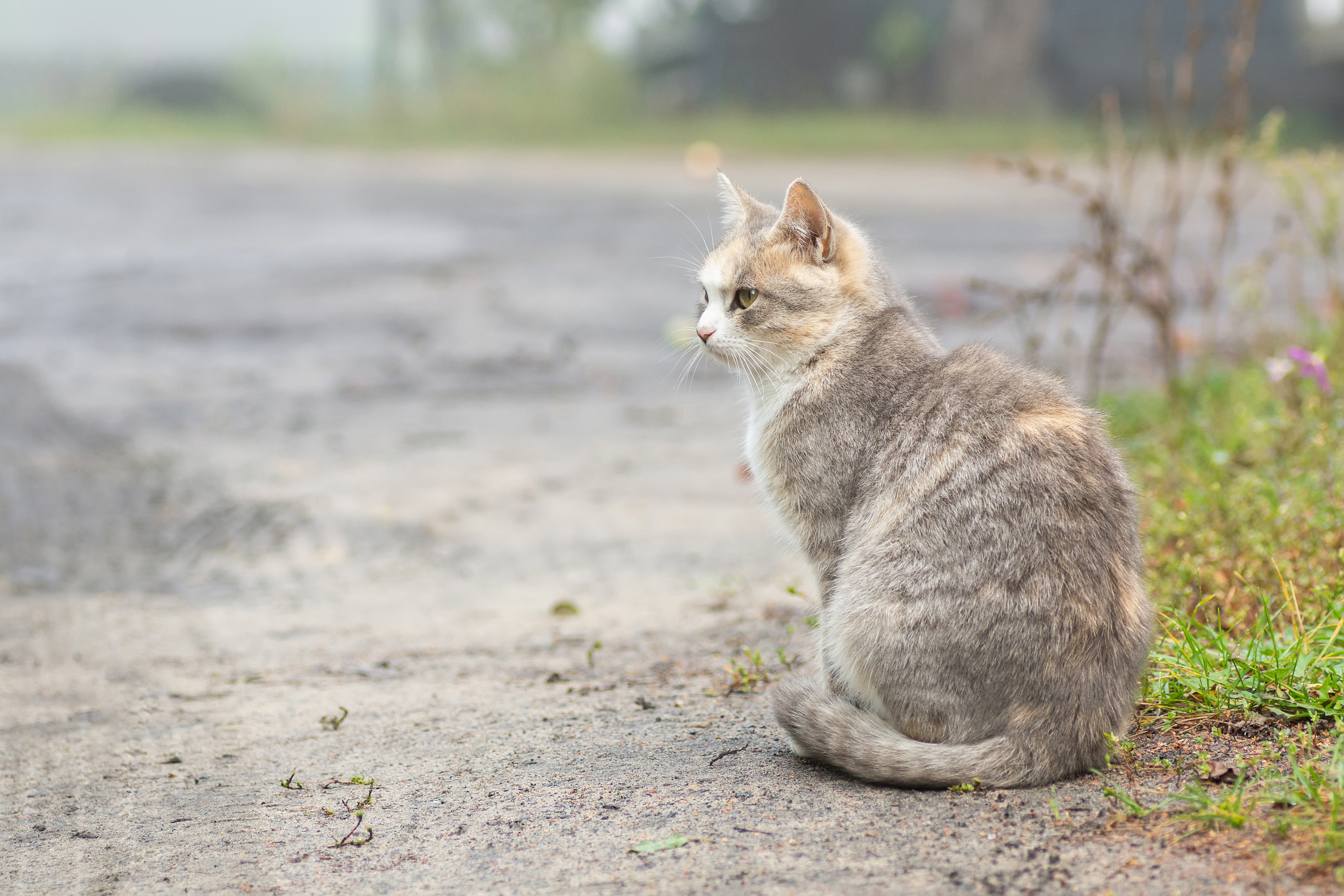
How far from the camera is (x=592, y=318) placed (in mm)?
9445

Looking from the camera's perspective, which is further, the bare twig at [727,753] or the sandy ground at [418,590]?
the bare twig at [727,753]

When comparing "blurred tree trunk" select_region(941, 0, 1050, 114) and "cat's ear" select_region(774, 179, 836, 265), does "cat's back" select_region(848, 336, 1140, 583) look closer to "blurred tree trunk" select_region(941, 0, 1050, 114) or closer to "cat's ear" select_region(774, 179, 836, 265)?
"cat's ear" select_region(774, 179, 836, 265)

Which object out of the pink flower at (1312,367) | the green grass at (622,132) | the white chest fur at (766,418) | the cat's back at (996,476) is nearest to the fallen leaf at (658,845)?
the cat's back at (996,476)

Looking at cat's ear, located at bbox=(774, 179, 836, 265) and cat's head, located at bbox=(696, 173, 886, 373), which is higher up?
cat's ear, located at bbox=(774, 179, 836, 265)

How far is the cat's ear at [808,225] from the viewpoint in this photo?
11.2 feet

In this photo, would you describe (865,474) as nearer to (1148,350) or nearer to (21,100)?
(1148,350)

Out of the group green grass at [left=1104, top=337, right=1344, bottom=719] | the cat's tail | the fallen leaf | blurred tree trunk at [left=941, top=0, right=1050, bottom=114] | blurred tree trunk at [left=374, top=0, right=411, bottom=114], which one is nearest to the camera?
the fallen leaf

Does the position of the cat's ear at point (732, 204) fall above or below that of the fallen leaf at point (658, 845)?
above

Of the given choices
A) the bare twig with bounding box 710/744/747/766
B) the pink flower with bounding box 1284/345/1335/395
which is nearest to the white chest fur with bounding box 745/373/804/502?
the bare twig with bounding box 710/744/747/766

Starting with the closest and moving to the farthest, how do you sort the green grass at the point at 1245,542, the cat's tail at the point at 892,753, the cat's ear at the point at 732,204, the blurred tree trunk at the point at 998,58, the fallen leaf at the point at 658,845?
the fallen leaf at the point at 658,845 → the cat's tail at the point at 892,753 → the green grass at the point at 1245,542 → the cat's ear at the point at 732,204 → the blurred tree trunk at the point at 998,58

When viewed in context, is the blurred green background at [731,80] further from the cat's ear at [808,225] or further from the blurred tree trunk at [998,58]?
the cat's ear at [808,225]

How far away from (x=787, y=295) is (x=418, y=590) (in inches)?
89.3

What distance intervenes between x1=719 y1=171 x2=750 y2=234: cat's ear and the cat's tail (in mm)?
1552

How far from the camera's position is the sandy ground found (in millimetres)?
2686
